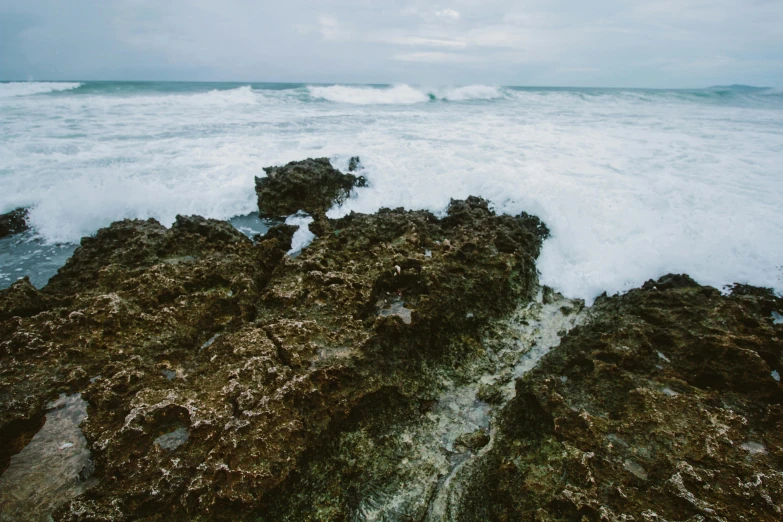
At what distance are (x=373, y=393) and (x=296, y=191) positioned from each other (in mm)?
4839

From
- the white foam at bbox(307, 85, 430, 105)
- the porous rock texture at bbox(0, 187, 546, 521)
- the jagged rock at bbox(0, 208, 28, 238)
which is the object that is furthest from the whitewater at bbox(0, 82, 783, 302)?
the white foam at bbox(307, 85, 430, 105)

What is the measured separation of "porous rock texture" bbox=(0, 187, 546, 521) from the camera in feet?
7.64

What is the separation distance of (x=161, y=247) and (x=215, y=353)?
1.98 m

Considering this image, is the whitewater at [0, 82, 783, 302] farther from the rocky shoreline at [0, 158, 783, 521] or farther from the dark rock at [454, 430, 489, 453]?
the dark rock at [454, 430, 489, 453]

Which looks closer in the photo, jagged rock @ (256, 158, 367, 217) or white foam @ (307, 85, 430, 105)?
jagged rock @ (256, 158, 367, 217)

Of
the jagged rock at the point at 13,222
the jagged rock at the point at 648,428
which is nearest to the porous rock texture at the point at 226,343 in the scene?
the jagged rock at the point at 648,428

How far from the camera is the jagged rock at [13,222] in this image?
6.00 m

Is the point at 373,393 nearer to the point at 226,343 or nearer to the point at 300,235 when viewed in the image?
the point at 226,343

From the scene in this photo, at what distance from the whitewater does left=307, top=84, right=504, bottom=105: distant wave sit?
55.0 ft

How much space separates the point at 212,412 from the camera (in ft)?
8.24

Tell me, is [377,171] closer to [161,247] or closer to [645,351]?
[161,247]

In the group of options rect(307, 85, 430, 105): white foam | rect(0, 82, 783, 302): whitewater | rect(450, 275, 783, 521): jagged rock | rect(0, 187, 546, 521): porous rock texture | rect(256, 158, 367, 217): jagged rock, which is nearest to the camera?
rect(450, 275, 783, 521): jagged rock

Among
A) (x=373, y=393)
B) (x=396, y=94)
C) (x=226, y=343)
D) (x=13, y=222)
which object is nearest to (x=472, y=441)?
(x=373, y=393)

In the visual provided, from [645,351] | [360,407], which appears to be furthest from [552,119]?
[360,407]
